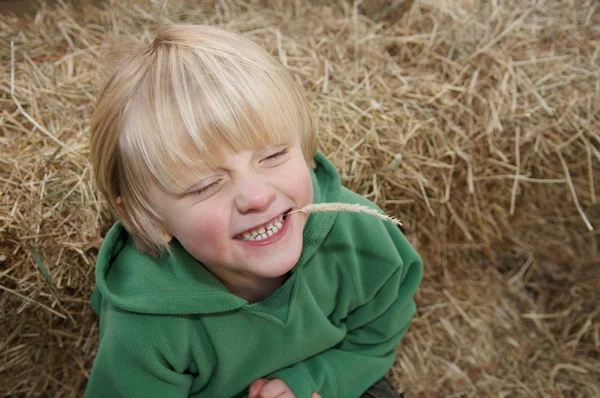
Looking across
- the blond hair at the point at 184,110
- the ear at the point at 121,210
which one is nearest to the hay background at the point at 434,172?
the ear at the point at 121,210

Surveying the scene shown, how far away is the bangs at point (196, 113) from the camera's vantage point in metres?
1.22

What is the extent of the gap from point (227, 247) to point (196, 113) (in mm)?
305

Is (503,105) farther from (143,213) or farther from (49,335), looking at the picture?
(49,335)

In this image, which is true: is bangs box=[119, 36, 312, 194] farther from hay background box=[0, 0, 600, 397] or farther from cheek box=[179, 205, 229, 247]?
hay background box=[0, 0, 600, 397]

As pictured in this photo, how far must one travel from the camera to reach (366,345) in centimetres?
185

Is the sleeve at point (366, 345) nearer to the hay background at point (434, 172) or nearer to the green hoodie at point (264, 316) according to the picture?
the green hoodie at point (264, 316)

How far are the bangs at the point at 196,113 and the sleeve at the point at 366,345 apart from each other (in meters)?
0.65

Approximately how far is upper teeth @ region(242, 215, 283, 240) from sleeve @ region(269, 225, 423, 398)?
18.5 inches

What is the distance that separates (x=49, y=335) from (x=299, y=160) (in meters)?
1.23

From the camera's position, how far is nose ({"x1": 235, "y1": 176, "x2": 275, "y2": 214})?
122 cm

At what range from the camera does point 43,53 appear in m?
2.48

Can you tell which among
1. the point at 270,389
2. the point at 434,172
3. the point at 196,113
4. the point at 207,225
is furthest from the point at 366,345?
the point at 196,113

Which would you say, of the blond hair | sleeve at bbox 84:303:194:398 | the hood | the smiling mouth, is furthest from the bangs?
sleeve at bbox 84:303:194:398

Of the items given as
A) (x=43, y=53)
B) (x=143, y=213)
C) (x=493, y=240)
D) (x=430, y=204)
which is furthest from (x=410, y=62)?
(x=43, y=53)
